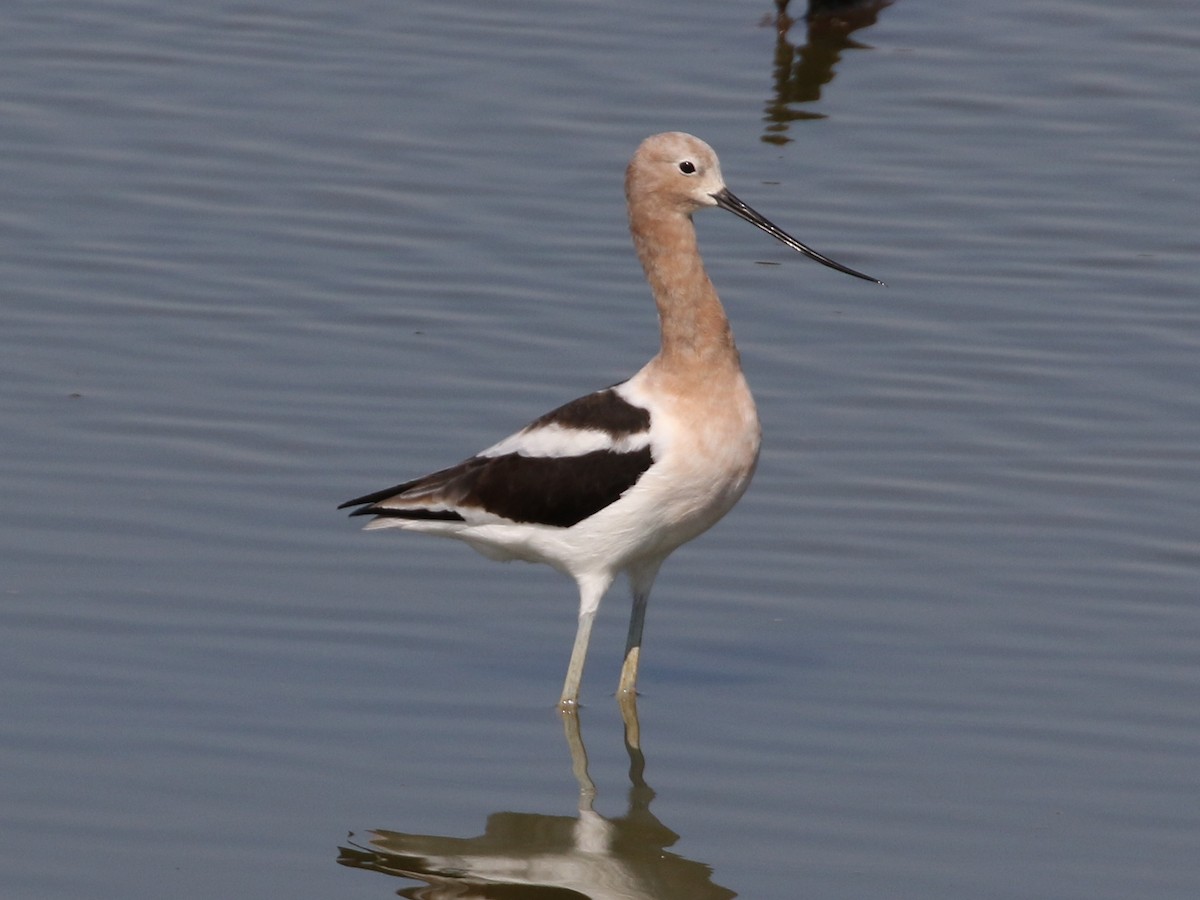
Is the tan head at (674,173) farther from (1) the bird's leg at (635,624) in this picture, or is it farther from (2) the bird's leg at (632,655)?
(2) the bird's leg at (632,655)

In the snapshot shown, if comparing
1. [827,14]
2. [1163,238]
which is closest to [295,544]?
[1163,238]

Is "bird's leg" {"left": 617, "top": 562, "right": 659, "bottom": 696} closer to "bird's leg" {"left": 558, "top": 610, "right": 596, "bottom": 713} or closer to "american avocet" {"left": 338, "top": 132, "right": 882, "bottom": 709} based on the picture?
"american avocet" {"left": 338, "top": 132, "right": 882, "bottom": 709}

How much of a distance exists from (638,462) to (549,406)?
7.91ft

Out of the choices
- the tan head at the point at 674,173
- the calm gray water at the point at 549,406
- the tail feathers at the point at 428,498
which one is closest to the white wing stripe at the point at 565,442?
the tail feathers at the point at 428,498

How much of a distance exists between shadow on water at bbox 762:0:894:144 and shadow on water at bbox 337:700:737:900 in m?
7.15

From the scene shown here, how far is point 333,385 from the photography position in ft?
32.4

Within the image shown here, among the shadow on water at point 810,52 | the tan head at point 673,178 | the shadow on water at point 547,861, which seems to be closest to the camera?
the shadow on water at point 547,861

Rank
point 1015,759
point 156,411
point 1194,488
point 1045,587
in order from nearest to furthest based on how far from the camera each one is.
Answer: point 1015,759
point 1045,587
point 1194,488
point 156,411

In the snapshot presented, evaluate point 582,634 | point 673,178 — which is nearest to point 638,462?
point 582,634

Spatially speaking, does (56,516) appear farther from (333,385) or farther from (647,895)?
(647,895)

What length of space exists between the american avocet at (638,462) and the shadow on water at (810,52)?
561cm

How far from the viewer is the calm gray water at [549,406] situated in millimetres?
6648

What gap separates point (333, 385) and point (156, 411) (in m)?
0.77

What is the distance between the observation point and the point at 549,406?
9664 millimetres
